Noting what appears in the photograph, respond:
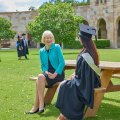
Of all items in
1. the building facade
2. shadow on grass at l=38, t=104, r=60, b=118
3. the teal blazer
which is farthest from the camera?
the building facade

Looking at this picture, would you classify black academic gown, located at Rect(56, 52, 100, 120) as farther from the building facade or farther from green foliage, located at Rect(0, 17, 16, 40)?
the building facade

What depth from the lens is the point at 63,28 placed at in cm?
3688

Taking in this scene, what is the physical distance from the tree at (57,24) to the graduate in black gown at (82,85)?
97.6 ft

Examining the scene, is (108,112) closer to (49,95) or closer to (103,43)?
(49,95)

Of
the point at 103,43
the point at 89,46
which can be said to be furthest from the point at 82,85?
the point at 103,43

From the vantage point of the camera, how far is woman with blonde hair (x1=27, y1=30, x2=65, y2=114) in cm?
789

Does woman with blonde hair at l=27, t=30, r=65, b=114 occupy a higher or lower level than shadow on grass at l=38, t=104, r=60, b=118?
higher

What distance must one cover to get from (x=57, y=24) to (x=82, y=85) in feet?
99.9

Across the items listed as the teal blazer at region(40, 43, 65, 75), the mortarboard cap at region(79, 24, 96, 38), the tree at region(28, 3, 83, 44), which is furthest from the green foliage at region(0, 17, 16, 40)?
the mortarboard cap at region(79, 24, 96, 38)

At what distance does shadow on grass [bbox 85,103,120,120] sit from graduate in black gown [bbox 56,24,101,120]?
0.85 metres

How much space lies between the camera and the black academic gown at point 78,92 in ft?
22.0

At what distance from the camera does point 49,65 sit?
8219 millimetres

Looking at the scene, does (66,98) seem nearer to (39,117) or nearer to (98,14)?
(39,117)

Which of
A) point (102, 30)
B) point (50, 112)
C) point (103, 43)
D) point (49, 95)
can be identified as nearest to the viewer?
point (50, 112)
